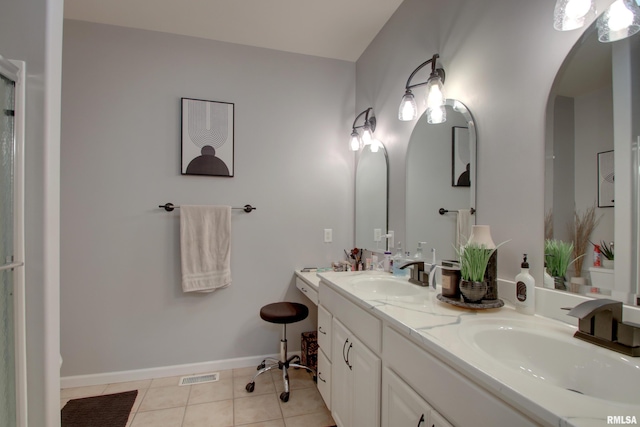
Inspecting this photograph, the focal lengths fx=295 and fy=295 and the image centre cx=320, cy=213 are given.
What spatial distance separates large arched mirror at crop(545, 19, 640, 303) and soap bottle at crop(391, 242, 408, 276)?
0.83 metres

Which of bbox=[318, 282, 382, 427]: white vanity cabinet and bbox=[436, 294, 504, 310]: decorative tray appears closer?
bbox=[436, 294, 504, 310]: decorative tray

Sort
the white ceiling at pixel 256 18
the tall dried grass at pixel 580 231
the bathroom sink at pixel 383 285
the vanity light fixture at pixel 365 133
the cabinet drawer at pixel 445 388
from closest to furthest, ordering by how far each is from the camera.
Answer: the cabinet drawer at pixel 445 388 → the tall dried grass at pixel 580 231 → the bathroom sink at pixel 383 285 → the white ceiling at pixel 256 18 → the vanity light fixture at pixel 365 133

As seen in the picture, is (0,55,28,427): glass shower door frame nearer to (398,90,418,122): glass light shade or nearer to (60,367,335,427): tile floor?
(60,367,335,427): tile floor

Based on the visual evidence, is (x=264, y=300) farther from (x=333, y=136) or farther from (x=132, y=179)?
(x=333, y=136)

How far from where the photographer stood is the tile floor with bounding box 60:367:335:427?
1.79 metres

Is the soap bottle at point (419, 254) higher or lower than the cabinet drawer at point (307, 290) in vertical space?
higher

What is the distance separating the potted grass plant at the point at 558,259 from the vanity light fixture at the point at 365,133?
155cm

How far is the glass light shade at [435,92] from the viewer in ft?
4.90

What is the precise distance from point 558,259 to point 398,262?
0.91 metres

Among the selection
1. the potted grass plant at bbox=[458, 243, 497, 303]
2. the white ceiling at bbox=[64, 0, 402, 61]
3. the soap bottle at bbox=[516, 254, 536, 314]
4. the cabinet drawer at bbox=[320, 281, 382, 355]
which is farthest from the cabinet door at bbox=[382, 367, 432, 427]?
the white ceiling at bbox=[64, 0, 402, 61]

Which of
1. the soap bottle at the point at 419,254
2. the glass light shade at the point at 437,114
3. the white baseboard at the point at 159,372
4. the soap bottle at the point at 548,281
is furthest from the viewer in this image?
the white baseboard at the point at 159,372

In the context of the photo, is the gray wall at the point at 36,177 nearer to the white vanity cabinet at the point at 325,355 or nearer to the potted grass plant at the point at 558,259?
A: the white vanity cabinet at the point at 325,355

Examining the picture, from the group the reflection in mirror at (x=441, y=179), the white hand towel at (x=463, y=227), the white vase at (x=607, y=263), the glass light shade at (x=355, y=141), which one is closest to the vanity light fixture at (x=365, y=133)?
the glass light shade at (x=355, y=141)

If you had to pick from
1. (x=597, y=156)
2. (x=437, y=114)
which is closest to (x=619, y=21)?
(x=597, y=156)
